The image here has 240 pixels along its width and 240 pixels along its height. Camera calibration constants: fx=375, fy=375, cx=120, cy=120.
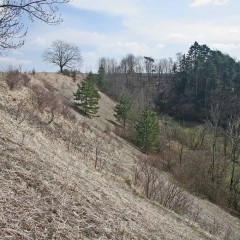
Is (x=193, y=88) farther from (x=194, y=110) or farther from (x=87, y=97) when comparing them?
(x=87, y=97)

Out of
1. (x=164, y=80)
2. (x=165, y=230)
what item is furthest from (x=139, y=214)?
(x=164, y=80)

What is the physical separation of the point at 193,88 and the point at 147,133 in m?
49.1

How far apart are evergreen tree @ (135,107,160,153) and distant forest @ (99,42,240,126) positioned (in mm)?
27793

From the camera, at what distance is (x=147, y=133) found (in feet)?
161

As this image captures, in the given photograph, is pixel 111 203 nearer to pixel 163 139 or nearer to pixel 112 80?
pixel 163 139

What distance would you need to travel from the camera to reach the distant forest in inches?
3344

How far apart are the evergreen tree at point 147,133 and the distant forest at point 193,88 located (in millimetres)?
27793

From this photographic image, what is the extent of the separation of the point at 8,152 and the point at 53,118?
18.6 meters

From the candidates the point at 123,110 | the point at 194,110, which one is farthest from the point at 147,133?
the point at 194,110

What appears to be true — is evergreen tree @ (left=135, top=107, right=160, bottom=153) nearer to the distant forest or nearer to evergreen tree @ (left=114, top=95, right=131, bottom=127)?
evergreen tree @ (left=114, top=95, right=131, bottom=127)

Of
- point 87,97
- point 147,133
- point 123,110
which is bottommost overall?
point 147,133

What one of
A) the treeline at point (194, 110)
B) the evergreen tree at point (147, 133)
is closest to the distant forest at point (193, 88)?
the treeline at point (194, 110)

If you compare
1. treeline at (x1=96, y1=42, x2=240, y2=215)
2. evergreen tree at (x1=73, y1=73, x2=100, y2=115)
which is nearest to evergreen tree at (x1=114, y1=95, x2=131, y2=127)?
treeline at (x1=96, y1=42, x2=240, y2=215)

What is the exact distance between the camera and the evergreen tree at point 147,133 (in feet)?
159
